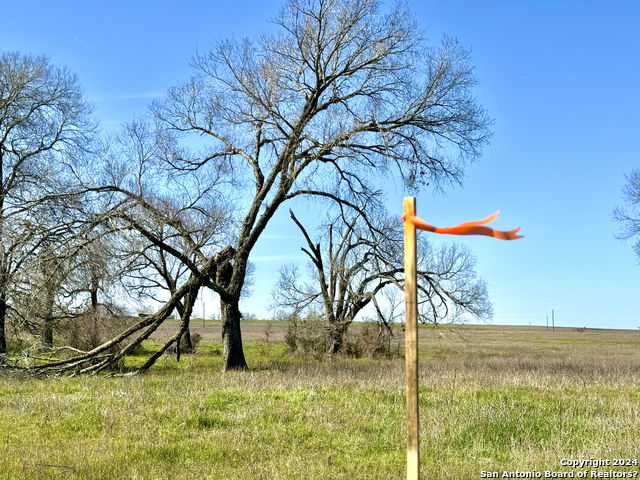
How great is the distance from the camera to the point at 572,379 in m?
13.9

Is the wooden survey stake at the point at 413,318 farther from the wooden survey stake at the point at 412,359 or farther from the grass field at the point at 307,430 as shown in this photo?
the grass field at the point at 307,430

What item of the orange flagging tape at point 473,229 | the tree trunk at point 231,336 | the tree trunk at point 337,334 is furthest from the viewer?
the tree trunk at point 337,334

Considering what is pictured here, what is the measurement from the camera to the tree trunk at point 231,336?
1783cm

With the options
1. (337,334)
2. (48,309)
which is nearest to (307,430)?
(48,309)

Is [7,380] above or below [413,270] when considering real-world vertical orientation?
below

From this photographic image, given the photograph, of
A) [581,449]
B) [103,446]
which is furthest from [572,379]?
[103,446]

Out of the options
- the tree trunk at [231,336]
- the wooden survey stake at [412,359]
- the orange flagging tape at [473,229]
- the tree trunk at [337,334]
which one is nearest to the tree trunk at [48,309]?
the tree trunk at [231,336]

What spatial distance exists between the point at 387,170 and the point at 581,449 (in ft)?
39.5

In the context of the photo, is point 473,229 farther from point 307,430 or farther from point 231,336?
point 231,336

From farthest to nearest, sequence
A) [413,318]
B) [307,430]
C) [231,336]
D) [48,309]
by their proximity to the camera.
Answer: [231,336]
[48,309]
[307,430]
[413,318]

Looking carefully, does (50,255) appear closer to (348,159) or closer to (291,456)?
(348,159)

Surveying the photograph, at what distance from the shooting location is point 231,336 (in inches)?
709

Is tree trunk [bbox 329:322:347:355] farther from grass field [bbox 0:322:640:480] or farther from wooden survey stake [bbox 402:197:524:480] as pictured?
wooden survey stake [bbox 402:197:524:480]

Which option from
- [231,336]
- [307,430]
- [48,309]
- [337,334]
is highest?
[48,309]
